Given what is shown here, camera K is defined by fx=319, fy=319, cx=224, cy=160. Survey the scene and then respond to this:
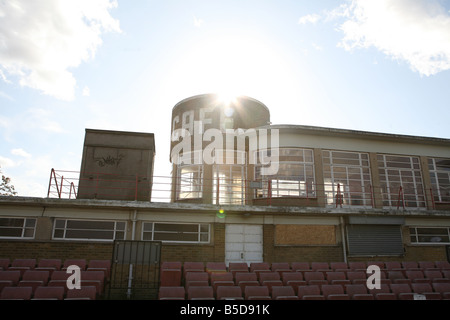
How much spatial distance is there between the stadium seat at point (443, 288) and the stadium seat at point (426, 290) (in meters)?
0.12

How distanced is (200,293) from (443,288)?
24.0 feet

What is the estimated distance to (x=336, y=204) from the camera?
14320mm

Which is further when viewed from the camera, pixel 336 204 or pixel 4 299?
pixel 336 204

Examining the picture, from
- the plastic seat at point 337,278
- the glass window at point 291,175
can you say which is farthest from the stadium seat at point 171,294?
the glass window at point 291,175

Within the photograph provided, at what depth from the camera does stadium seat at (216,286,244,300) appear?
821cm

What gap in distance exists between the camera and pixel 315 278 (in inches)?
389

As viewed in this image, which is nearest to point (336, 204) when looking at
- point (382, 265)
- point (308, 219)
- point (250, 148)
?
point (308, 219)

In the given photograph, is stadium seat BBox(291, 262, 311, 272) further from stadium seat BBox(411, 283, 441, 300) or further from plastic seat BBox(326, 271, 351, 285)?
stadium seat BBox(411, 283, 441, 300)

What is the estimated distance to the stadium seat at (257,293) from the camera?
8.21 metres

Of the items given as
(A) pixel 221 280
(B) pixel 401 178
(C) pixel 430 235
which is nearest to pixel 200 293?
(A) pixel 221 280

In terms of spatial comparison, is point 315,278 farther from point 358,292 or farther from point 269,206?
point 269,206

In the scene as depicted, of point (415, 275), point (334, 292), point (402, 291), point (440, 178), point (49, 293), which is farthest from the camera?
point (440, 178)
